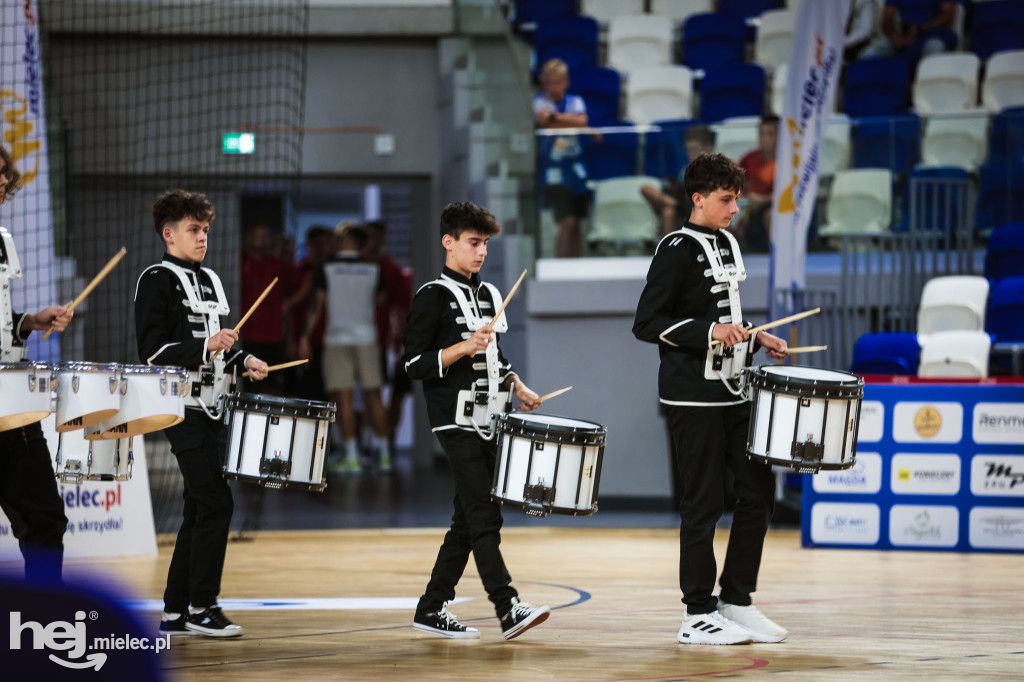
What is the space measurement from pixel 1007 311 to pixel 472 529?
509cm

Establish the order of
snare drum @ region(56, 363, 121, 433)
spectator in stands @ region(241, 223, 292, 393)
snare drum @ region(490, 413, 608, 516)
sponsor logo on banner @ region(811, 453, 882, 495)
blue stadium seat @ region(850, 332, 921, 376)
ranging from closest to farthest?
snare drum @ region(56, 363, 121, 433) < snare drum @ region(490, 413, 608, 516) < sponsor logo on banner @ region(811, 453, 882, 495) < blue stadium seat @ region(850, 332, 921, 376) < spectator in stands @ region(241, 223, 292, 393)

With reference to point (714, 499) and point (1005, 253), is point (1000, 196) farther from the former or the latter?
point (714, 499)

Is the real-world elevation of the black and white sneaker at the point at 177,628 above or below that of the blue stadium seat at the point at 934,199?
below

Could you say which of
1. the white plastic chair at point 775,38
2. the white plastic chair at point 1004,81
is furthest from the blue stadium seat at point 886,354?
the white plastic chair at point 775,38

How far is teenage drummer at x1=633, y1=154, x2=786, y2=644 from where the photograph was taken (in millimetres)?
4559

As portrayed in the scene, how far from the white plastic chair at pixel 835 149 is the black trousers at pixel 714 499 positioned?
5.02 meters

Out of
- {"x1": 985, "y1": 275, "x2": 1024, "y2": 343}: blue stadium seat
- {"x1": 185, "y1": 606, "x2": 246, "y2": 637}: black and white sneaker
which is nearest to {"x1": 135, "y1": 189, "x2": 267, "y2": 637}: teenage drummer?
{"x1": 185, "y1": 606, "x2": 246, "y2": 637}: black and white sneaker

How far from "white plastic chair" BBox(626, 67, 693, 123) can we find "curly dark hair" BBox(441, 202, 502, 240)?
22.0 ft

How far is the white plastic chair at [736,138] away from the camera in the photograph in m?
9.32

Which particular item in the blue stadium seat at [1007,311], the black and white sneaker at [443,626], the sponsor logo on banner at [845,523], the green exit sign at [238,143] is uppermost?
the green exit sign at [238,143]

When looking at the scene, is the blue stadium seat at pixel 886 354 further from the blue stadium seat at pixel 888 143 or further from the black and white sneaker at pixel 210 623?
the black and white sneaker at pixel 210 623

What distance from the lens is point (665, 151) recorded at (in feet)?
30.8

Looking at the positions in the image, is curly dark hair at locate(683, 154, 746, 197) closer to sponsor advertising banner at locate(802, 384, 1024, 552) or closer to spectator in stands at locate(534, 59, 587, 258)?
sponsor advertising banner at locate(802, 384, 1024, 552)

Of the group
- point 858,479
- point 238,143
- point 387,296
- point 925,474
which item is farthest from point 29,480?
point 387,296
